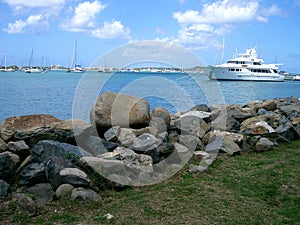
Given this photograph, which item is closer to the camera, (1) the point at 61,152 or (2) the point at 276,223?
(2) the point at 276,223

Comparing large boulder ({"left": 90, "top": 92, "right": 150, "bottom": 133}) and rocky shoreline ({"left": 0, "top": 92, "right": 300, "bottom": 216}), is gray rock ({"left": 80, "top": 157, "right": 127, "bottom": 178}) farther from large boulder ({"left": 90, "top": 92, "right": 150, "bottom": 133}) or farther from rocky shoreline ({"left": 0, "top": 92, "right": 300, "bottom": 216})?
large boulder ({"left": 90, "top": 92, "right": 150, "bottom": 133})

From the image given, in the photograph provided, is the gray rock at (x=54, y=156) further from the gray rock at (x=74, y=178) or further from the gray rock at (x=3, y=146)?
the gray rock at (x=3, y=146)

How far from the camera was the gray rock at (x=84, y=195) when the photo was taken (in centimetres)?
657

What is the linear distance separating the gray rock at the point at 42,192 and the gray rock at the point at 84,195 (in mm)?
474

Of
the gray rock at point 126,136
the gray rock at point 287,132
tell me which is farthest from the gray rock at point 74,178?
the gray rock at point 287,132

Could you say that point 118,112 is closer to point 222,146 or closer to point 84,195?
point 222,146

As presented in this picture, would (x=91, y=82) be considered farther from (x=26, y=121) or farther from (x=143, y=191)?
(x=143, y=191)

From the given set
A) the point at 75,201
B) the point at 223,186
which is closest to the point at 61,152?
the point at 75,201

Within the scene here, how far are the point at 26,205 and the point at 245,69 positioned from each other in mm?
67385

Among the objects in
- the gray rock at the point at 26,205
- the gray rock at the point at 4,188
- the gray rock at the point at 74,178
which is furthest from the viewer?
the gray rock at the point at 74,178

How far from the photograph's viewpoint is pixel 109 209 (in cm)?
636

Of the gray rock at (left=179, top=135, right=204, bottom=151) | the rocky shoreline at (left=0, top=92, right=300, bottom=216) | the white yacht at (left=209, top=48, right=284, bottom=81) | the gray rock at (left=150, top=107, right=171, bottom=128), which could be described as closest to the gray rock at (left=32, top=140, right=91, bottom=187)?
the rocky shoreline at (left=0, top=92, right=300, bottom=216)

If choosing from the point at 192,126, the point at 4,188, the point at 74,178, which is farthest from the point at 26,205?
the point at 192,126

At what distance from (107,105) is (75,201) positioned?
424 centimetres
